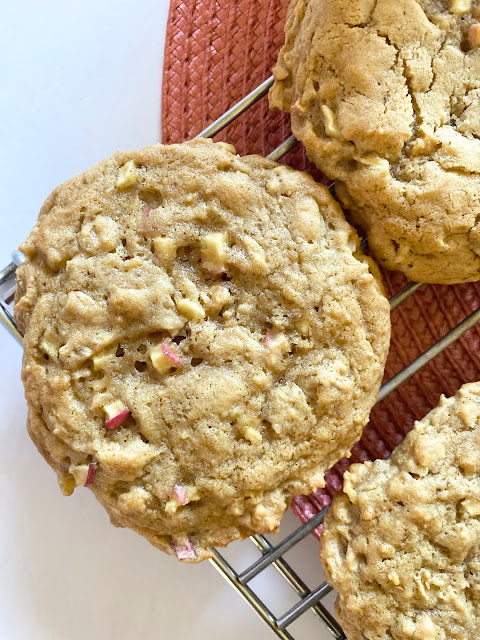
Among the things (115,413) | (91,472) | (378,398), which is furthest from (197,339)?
(378,398)

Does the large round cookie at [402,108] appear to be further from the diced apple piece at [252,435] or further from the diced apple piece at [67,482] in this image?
the diced apple piece at [67,482]

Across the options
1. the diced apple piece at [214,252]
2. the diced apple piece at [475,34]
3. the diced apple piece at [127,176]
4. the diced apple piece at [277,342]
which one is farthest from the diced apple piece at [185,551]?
the diced apple piece at [475,34]

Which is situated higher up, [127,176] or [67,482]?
[127,176]

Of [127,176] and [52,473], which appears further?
[52,473]

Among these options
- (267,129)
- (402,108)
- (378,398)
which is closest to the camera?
(402,108)

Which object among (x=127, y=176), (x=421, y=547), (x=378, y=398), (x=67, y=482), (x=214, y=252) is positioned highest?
(x=127, y=176)

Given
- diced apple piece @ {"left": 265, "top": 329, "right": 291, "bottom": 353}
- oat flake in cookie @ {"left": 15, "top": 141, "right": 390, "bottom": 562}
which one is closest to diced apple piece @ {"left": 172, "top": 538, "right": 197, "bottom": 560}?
oat flake in cookie @ {"left": 15, "top": 141, "right": 390, "bottom": 562}

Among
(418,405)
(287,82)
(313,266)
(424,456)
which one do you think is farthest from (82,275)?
(418,405)

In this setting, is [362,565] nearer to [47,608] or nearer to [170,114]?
[47,608]

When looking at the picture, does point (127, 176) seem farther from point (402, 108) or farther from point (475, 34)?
point (475, 34)
